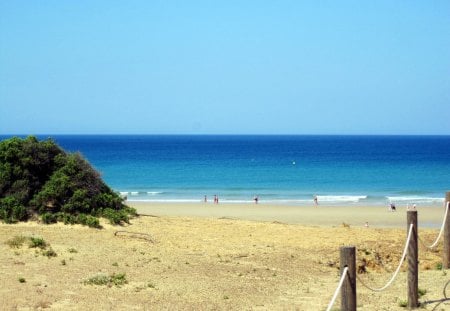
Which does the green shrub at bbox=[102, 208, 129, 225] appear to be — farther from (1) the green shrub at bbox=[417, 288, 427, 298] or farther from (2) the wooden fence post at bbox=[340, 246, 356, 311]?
(2) the wooden fence post at bbox=[340, 246, 356, 311]

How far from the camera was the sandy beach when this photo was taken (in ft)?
37.2

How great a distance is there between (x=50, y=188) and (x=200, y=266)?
6958 mm

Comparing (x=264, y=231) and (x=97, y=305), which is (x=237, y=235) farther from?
(x=97, y=305)

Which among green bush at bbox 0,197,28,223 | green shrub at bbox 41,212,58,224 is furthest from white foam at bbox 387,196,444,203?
green bush at bbox 0,197,28,223

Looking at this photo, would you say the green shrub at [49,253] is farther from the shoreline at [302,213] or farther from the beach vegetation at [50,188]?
the shoreline at [302,213]

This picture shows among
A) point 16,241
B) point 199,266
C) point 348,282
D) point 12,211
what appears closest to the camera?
point 348,282

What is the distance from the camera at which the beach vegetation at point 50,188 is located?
1895 cm

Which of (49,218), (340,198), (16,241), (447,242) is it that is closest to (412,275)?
(447,242)

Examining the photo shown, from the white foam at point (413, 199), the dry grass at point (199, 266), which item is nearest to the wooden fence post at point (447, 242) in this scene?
the dry grass at point (199, 266)

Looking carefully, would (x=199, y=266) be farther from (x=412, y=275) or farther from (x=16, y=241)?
(x=412, y=275)

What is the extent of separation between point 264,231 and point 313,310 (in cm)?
906

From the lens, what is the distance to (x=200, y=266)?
1471 cm

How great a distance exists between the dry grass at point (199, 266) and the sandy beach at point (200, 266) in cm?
2

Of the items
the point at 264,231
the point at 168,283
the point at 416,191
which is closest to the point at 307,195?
the point at 416,191
